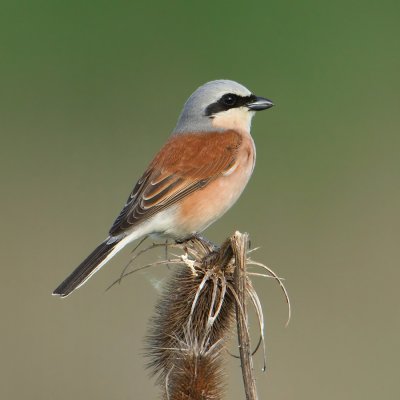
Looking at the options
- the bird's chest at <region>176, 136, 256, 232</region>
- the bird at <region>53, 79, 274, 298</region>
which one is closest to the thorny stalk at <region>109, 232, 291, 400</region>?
the bird at <region>53, 79, 274, 298</region>

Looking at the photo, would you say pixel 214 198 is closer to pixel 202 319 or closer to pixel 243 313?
pixel 202 319

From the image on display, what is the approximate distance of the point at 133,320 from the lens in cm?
650

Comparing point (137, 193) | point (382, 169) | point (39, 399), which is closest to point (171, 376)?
Answer: point (137, 193)

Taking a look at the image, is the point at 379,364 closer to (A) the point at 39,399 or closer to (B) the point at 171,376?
(A) the point at 39,399

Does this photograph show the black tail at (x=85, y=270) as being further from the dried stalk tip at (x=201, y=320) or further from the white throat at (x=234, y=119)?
the white throat at (x=234, y=119)

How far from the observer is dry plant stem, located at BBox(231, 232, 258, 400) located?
3018 millimetres

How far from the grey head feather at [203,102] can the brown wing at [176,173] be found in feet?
0.58

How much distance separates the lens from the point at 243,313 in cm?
328

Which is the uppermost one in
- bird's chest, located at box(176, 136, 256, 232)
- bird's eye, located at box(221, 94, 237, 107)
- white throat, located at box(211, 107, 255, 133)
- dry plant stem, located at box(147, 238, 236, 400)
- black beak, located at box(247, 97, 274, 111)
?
bird's eye, located at box(221, 94, 237, 107)

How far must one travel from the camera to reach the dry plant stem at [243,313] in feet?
9.90

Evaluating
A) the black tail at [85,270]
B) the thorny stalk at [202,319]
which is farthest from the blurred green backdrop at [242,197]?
the black tail at [85,270]

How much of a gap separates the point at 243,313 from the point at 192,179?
199 cm

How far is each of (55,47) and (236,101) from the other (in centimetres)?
474

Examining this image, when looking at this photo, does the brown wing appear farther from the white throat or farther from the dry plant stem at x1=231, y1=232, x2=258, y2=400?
the dry plant stem at x1=231, y1=232, x2=258, y2=400
